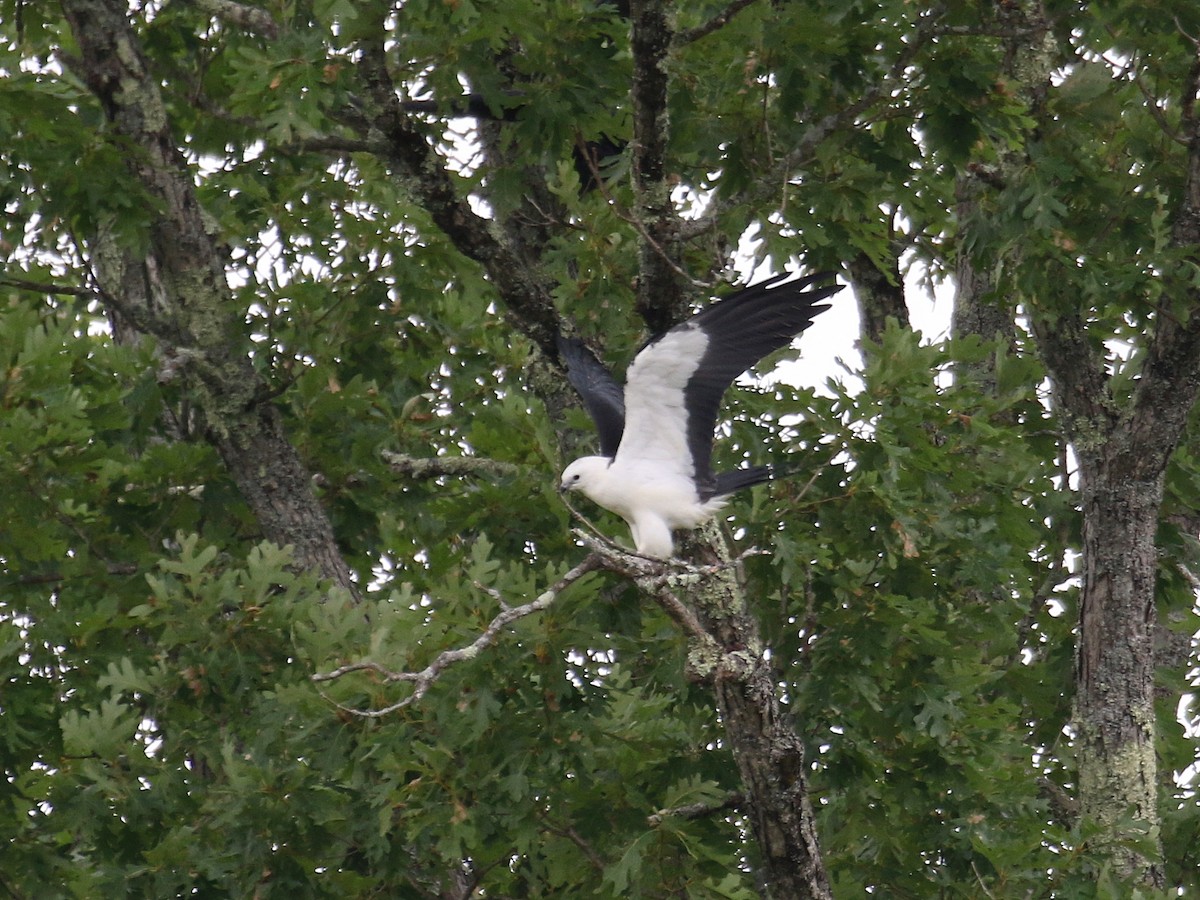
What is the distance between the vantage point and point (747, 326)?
18.8ft

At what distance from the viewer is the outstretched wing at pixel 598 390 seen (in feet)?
20.5

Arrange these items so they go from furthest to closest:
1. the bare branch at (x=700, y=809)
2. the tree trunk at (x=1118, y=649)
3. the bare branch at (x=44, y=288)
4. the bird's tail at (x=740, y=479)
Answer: the tree trunk at (x=1118, y=649) < the bare branch at (x=44, y=288) < the bare branch at (x=700, y=809) < the bird's tail at (x=740, y=479)

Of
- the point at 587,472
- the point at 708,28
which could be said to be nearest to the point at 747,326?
the point at 587,472

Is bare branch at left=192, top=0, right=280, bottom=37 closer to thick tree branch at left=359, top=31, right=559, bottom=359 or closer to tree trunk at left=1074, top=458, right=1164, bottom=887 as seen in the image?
thick tree branch at left=359, top=31, right=559, bottom=359

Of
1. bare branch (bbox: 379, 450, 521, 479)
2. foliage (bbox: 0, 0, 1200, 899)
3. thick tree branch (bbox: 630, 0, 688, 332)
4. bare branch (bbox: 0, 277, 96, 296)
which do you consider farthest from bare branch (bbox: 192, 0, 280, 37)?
bare branch (bbox: 379, 450, 521, 479)

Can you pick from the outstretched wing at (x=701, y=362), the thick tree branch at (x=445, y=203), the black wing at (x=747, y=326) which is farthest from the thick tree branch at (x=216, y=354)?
the black wing at (x=747, y=326)

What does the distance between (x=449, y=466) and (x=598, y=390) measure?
2.86ft

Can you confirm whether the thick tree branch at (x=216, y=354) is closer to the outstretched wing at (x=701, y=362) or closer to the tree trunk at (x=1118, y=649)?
the outstretched wing at (x=701, y=362)

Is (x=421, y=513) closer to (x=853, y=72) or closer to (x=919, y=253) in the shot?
(x=853, y=72)

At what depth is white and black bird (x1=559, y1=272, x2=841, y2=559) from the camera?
223 inches

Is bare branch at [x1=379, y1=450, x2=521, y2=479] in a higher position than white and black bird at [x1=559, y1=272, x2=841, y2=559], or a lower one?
higher

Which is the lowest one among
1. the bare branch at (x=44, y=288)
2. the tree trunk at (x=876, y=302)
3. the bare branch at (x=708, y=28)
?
the bare branch at (x=708, y=28)

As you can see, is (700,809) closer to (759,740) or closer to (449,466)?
(759,740)

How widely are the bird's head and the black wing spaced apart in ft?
1.41
